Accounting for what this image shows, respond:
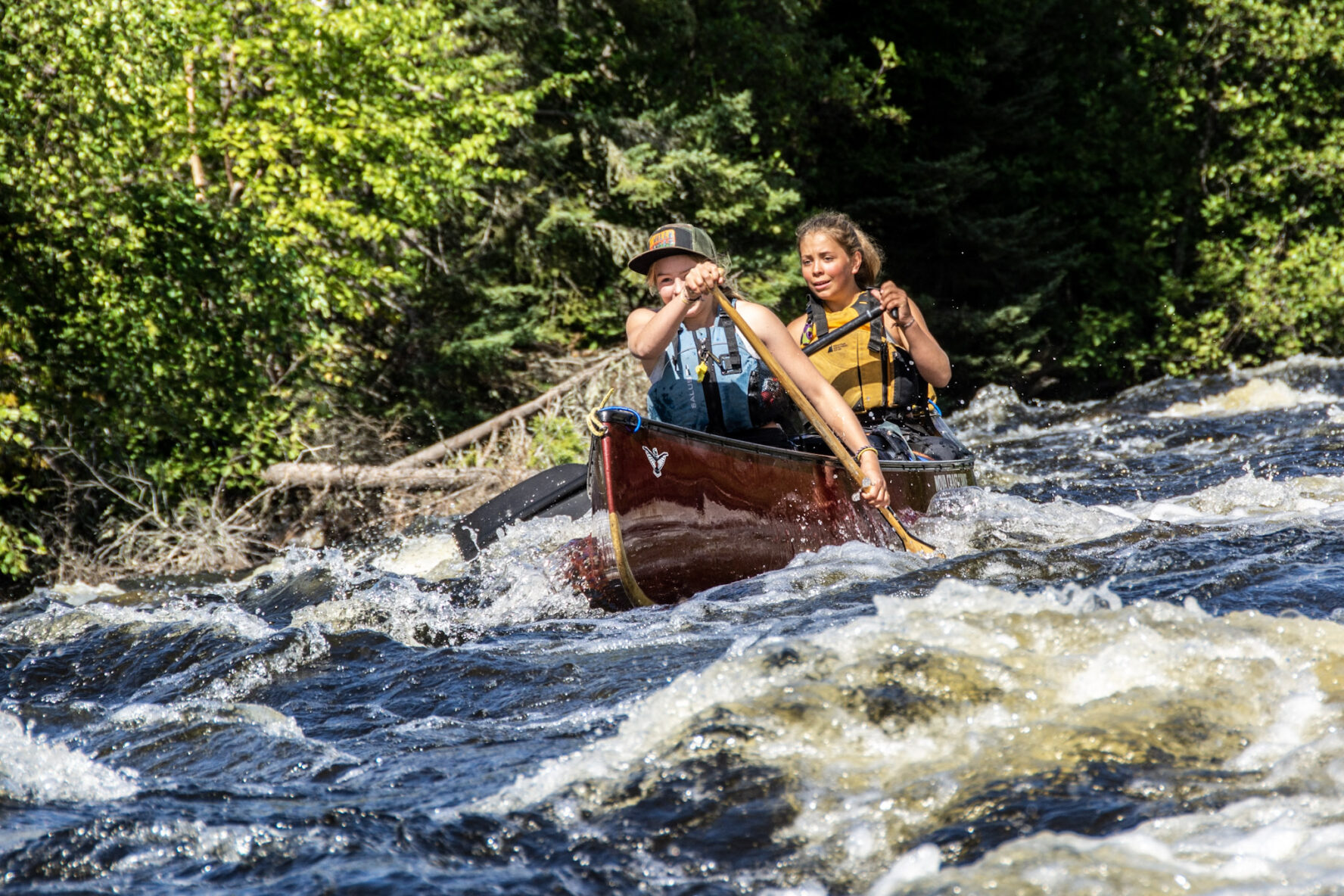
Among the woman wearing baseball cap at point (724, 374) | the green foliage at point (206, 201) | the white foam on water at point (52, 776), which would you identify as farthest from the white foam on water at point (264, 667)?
the green foliage at point (206, 201)

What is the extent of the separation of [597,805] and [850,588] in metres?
2.13

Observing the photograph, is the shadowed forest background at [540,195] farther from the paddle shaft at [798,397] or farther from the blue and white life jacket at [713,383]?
the paddle shaft at [798,397]

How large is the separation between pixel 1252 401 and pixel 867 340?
852 centimetres

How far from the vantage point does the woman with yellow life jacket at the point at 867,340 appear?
6.05 metres

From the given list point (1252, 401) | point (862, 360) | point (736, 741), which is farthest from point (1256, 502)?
point (1252, 401)

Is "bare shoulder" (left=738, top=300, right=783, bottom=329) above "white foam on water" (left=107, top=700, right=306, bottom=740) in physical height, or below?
above

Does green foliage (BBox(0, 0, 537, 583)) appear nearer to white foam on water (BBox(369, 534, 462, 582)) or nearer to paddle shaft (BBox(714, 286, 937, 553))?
white foam on water (BBox(369, 534, 462, 582))

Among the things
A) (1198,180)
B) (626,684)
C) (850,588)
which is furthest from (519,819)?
(1198,180)

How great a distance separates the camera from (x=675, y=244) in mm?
4527

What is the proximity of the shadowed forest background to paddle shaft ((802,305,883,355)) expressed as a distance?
4.36m

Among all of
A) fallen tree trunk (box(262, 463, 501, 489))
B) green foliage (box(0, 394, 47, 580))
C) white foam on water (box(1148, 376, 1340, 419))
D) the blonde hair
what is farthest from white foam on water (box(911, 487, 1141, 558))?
white foam on water (box(1148, 376, 1340, 419))

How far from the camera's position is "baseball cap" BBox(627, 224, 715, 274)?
454cm

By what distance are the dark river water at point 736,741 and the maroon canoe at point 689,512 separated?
0.40 feet

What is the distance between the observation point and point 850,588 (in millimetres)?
4590
